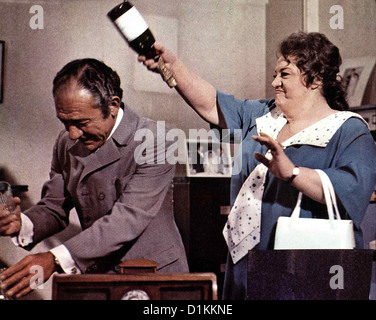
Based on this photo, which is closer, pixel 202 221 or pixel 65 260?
pixel 65 260

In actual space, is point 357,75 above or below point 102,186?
above

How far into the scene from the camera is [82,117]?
70.5 inches

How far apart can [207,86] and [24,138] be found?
0.73 metres

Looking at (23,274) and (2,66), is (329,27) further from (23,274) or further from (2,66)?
(23,274)

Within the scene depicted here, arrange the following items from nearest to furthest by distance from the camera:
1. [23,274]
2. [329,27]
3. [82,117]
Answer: [23,274], [82,117], [329,27]

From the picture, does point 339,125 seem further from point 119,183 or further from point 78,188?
point 78,188

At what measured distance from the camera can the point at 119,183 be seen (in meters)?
1.85

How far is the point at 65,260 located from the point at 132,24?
0.88 meters

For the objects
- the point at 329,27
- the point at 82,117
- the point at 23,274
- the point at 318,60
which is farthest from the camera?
the point at 329,27

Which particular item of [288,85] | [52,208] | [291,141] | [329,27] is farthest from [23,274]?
[329,27]

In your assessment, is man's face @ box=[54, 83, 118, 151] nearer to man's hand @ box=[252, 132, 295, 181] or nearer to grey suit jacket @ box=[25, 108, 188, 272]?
grey suit jacket @ box=[25, 108, 188, 272]

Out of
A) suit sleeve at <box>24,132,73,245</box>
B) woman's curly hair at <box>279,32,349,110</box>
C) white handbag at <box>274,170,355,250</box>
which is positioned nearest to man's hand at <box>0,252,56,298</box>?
suit sleeve at <box>24,132,73,245</box>

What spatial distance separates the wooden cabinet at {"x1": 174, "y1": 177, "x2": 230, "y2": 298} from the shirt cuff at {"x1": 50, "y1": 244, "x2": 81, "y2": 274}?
0.42m

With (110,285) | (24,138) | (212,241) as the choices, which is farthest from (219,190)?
(24,138)
